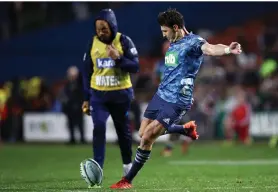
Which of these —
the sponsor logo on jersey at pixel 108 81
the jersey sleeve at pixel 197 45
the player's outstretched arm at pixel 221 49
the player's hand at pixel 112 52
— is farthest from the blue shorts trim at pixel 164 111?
the sponsor logo on jersey at pixel 108 81

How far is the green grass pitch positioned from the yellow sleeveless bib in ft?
4.76

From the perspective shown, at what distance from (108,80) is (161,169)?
370cm

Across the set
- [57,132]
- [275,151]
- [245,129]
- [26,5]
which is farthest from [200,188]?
[26,5]

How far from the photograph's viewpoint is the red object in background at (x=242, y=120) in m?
24.1

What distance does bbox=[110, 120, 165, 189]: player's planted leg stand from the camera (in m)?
10.2

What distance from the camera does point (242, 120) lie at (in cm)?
2414

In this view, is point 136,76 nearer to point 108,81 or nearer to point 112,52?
point 108,81

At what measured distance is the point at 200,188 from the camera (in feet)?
34.4

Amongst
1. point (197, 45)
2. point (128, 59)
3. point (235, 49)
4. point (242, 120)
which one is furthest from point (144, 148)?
point (242, 120)

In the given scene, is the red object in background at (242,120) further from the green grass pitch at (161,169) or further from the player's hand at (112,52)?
the player's hand at (112,52)

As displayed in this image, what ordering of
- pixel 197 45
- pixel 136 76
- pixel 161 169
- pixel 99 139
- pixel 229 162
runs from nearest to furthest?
pixel 197 45 → pixel 99 139 → pixel 161 169 → pixel 229 162 → pixel 136 76

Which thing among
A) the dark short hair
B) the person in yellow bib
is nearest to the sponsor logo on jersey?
the person in yellow bib

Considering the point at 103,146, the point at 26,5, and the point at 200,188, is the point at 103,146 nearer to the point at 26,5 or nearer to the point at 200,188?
the point at 200,188

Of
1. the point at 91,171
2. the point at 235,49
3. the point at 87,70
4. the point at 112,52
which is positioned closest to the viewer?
the point at 235,49
